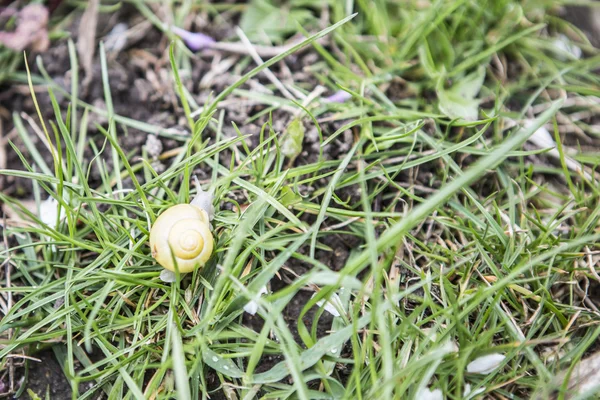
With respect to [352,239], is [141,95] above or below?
above

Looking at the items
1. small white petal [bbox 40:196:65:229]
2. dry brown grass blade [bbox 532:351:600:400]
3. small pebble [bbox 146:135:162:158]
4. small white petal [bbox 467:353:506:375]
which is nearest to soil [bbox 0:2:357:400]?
small pebble [bbox 146:135:162:158]

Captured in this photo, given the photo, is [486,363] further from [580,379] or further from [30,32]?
[30,32]

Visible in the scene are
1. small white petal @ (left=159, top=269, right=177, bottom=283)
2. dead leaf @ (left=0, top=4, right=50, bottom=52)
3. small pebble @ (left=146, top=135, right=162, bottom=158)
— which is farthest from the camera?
dead leaf @ (left=0, top=4, right=50, bottom=52)

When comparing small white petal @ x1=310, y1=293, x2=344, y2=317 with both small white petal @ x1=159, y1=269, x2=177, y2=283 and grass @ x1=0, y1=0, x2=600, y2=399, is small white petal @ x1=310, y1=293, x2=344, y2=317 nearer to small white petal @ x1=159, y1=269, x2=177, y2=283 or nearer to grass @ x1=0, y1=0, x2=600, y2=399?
grass @ x1=0, y1=0, x2=600, y2=399

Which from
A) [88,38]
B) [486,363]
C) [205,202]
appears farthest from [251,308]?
[88,38]

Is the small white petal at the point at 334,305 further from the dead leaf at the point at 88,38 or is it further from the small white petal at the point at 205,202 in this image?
the dead leaf at the point at 88,38

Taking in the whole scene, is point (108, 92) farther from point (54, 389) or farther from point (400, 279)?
point (400, 279)

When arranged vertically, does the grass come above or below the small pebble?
below
